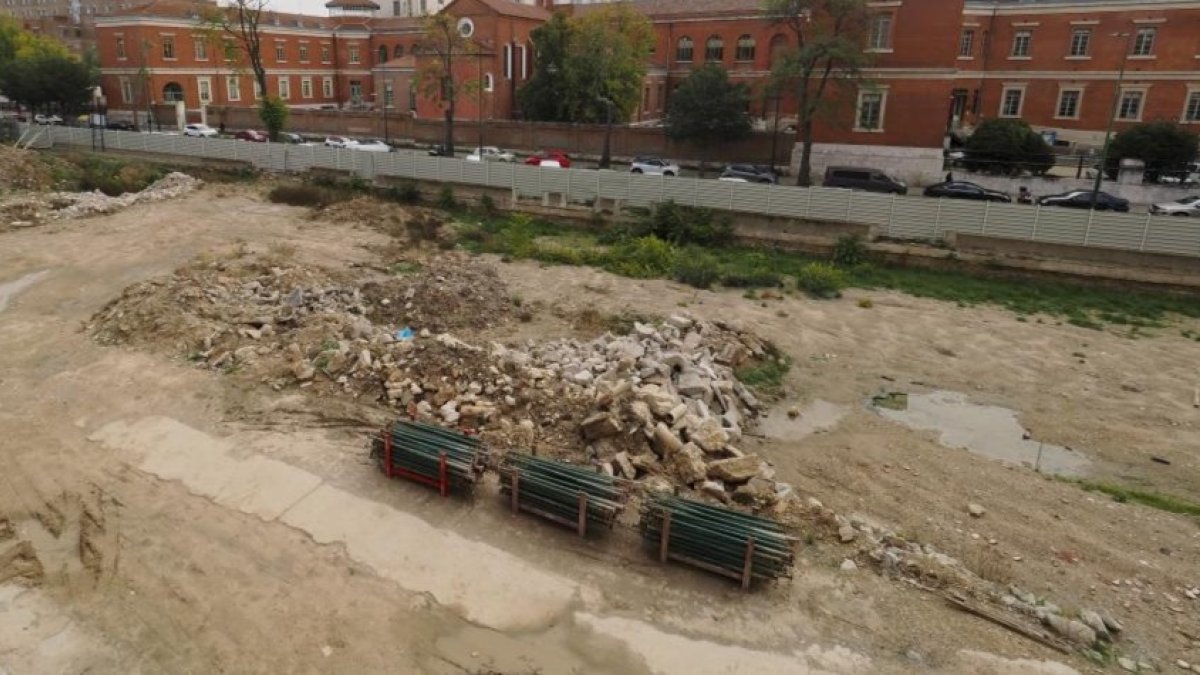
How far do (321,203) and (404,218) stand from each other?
16.5 ft

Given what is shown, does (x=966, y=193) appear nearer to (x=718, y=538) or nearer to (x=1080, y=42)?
(x=1080, y=42)

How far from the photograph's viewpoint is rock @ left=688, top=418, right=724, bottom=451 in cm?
1232

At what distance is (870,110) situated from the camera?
39438mm

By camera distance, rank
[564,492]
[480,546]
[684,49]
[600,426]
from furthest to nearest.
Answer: [684,49] → [600,426] → [564,492] → [480,546]

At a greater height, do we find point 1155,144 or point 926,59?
point 926,59

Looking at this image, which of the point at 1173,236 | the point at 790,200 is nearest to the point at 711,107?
the point at 790,200

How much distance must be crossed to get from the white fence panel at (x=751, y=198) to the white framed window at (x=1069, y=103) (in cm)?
3059

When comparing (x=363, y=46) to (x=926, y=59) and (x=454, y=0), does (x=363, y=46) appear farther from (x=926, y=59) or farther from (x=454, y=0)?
(x=926, y=59)

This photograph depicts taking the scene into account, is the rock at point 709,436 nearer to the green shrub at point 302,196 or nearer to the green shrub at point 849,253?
the green shrub at point 849,253

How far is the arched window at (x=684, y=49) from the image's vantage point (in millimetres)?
58306

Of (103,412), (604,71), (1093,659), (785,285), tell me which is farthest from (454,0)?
(1093,659)

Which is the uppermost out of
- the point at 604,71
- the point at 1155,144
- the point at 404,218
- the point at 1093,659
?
the point at 604,71

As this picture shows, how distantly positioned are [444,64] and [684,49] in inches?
756

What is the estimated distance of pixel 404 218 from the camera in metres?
30.5
